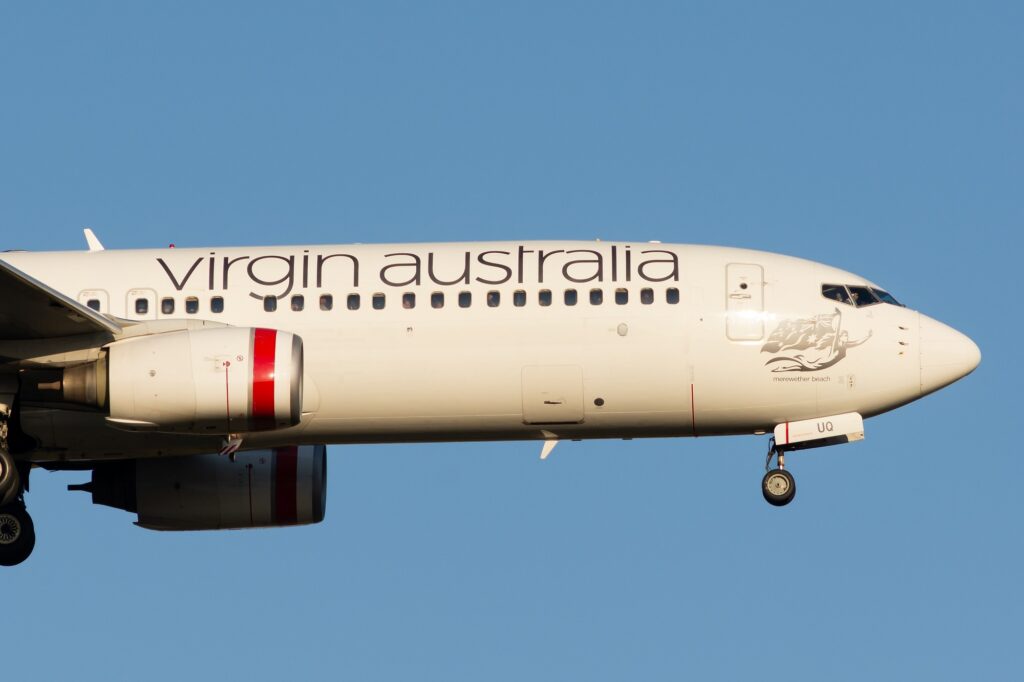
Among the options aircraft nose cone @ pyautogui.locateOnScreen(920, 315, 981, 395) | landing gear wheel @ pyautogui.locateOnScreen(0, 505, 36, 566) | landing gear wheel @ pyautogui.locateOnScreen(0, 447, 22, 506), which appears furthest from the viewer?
landing gear wheel @ pyautogui.locateOnScreen(0, 505, 36, 566)

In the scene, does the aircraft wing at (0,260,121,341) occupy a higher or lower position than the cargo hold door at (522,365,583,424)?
higher

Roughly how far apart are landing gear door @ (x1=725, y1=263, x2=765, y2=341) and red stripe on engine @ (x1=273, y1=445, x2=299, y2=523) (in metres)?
9.87

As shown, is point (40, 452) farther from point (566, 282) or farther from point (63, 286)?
point (566, 282)

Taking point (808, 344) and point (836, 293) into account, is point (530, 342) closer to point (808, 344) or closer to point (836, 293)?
point (808, 344)

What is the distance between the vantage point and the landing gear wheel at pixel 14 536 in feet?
155

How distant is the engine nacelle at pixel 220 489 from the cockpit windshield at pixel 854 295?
11.3 metres

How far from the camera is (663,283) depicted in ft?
150

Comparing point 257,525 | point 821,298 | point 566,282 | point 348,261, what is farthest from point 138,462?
point 821,298

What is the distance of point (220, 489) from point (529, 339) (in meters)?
8.12

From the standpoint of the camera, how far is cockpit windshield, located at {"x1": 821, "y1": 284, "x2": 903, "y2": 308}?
4641cm

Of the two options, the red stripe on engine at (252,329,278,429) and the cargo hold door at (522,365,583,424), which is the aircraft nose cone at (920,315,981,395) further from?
the red stripe on engine at (252,329,278,429)

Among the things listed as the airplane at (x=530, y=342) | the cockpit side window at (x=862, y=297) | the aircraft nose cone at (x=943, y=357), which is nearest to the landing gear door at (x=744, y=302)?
the airplane at (x=530, y=342)

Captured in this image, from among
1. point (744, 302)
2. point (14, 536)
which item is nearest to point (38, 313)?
point (14, 536)

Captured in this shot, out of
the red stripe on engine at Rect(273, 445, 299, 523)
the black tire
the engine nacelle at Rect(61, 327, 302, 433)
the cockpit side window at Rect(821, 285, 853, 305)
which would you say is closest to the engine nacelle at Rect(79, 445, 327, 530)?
the red stripe on engine at Rect(273, 445, 299, 523)
